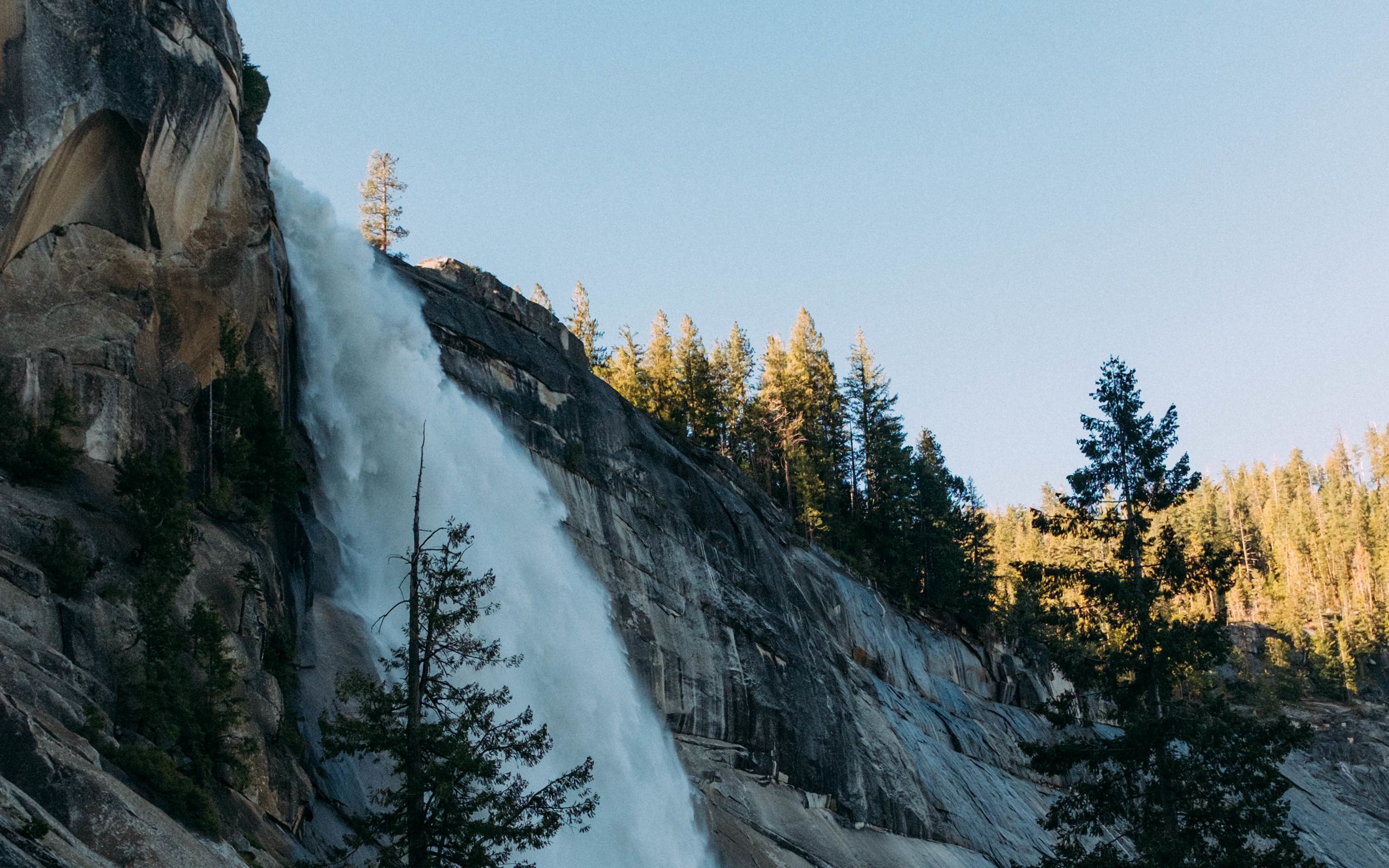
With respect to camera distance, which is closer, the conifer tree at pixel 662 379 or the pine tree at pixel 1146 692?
the pine tree at pixel 1146 692

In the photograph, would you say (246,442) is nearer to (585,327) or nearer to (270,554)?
(270,554)

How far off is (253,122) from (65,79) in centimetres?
675

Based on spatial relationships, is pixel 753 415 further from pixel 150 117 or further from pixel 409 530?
pixel 150 117

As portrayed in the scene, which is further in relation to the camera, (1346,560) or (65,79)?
(1346,560)

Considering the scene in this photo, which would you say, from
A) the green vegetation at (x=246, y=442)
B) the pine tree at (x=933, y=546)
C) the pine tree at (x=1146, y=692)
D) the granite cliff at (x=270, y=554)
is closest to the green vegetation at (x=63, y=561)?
the granite cliff at (x=270, y=554)

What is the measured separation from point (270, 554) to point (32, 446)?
501 cm

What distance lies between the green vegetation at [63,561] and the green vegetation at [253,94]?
43.2 feet

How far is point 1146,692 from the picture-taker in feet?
74.1

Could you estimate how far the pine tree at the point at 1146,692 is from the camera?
21094 millimetres

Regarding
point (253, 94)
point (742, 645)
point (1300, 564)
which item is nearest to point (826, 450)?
point (742, 645)

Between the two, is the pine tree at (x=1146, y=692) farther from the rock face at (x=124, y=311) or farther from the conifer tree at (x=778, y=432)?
the conifer tree at (x=778, y=432)

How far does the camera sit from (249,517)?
22.7m

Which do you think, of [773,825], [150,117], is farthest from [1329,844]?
[150,117]

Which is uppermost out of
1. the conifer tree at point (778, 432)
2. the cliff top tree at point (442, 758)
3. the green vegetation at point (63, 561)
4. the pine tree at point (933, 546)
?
the conifer tree at point (778, 432)
